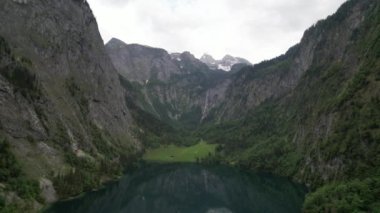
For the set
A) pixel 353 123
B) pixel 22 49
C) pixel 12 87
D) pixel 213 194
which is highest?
pixel 22 49

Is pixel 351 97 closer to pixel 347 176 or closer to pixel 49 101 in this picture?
pixel 347 176

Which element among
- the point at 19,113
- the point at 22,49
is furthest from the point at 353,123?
the point at 22,49

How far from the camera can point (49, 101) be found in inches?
6914

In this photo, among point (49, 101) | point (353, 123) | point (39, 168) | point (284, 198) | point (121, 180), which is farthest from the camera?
point (121, 180)

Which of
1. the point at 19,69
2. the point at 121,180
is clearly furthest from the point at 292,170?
the point at 19,69

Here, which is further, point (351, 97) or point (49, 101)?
point (49, 101)

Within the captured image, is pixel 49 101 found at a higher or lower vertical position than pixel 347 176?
higher

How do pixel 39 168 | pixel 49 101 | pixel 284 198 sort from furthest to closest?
pixel 49 101 → pixel 284 198 → pixel 39 168

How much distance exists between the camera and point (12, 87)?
484ft

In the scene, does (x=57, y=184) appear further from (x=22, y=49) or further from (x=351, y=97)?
(x=351, y=97)

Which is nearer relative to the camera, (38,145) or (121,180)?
(38,145)

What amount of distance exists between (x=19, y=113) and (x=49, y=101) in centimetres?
3166

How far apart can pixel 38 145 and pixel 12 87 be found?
21.2 metres

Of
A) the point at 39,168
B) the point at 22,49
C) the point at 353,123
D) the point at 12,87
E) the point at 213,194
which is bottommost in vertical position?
the point at 213,194
